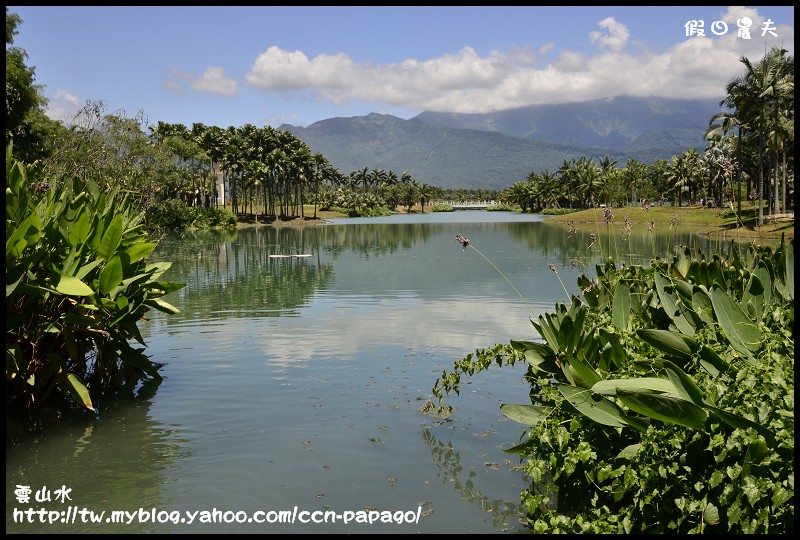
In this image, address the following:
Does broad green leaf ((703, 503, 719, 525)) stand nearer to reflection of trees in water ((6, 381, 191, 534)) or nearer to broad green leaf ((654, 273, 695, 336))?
broad green leaf ((654, 273, 695, 336))

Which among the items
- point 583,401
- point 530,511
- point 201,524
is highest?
point 583,401

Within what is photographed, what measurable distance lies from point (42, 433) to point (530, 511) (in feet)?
17.7

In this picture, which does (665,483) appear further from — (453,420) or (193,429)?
(193,429)

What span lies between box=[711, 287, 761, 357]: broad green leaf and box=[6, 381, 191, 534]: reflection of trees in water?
4.19 metres

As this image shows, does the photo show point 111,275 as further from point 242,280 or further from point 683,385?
point 242,280

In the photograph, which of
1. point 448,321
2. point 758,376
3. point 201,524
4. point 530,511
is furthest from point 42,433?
point 448,321

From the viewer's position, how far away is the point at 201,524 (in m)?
5.36

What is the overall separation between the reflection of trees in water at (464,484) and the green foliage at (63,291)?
11.4 ft

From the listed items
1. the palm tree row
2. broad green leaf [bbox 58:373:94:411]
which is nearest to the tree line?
the palm tree row

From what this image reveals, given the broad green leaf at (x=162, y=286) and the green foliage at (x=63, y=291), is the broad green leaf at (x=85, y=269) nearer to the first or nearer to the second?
the green foliage at (x=63, y=291)

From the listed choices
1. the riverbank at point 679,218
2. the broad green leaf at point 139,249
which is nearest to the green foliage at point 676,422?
the broad green leaf at point 139,249

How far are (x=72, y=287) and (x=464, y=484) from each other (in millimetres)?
4096

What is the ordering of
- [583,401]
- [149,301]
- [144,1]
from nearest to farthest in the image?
[583,401], [144,1], [149,301]

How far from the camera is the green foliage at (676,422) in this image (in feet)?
11.8
